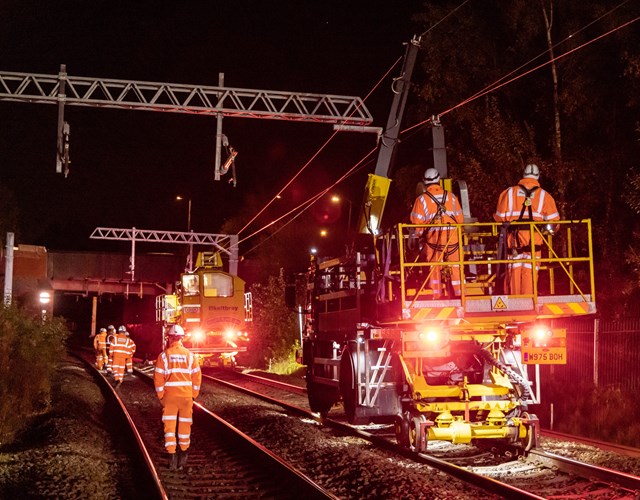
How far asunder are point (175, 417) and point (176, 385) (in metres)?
0.47

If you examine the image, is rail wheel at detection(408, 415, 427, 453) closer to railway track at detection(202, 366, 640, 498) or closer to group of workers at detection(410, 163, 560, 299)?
railway track at detection(202, 366, 640, 498)

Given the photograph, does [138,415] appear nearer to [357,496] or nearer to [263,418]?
[263,418]

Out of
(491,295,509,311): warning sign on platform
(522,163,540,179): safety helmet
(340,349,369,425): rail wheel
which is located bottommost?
(340,349,369,425): rail wheel

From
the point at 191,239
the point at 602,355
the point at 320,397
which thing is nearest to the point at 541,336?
the point at 320,397

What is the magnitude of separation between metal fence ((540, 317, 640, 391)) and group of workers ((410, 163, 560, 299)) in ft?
15.6

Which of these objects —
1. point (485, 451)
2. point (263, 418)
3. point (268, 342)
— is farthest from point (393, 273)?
point (268, 342)

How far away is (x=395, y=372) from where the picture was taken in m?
11.6

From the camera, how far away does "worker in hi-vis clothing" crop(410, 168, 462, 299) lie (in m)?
10.5

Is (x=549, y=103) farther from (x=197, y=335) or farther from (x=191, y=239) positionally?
(x=191, y=239)

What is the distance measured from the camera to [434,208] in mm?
10992

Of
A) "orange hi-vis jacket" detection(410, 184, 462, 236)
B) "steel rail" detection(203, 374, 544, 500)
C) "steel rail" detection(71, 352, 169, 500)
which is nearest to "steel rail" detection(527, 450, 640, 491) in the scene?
"steel rail" detection(203, 374, 544, 500)

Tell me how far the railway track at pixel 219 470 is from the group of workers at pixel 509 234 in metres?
3.08

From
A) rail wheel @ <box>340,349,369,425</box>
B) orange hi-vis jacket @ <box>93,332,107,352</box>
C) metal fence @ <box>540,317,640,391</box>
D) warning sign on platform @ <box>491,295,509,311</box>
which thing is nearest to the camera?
warning sign on platform @ <box>491,295,509,311</box>

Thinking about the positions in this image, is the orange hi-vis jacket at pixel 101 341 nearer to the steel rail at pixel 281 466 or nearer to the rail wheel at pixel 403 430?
the steel rail at pixel 281 466
